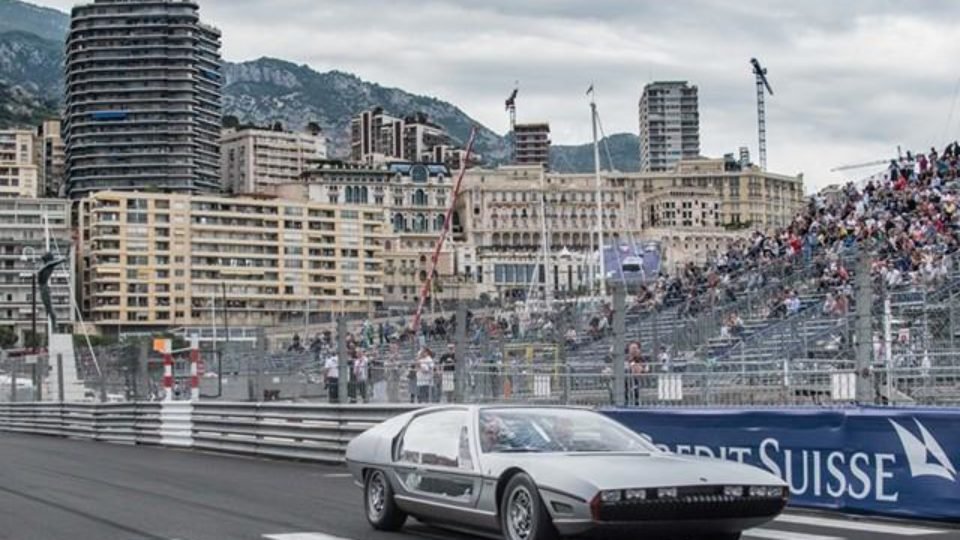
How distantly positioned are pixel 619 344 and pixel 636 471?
6319mm

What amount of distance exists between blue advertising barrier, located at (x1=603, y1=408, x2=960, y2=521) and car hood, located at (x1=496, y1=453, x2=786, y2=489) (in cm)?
285

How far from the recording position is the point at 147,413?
3033 cm

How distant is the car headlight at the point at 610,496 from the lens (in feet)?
35.7

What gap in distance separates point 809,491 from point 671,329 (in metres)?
7.25

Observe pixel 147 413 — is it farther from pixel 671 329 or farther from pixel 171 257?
pixel 171 257

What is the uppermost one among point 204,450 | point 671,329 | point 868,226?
point 868,226

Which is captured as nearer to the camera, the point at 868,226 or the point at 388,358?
the point at 388,358

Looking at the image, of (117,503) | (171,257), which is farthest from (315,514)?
(171,257)

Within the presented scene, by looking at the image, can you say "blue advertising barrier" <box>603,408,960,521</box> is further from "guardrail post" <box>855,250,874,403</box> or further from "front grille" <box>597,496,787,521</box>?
"front grille" <box>597,496,787,521</box>

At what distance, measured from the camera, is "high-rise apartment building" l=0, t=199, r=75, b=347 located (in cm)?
16550

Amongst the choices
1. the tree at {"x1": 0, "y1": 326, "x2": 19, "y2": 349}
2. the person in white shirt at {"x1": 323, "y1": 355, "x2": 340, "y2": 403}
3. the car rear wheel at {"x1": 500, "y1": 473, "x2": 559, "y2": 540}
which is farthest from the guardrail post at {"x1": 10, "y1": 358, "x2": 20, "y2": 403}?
the tree at {"x1": 0, "y1": 326, "x2": 19, "y2": 349}

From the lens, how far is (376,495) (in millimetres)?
13695

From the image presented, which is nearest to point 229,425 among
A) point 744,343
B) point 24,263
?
point 744,343

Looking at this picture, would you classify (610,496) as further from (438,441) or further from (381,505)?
(381,505)
